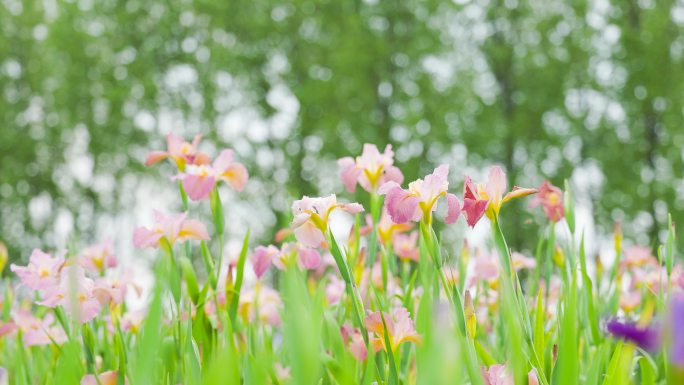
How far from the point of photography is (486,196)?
1.07 metres

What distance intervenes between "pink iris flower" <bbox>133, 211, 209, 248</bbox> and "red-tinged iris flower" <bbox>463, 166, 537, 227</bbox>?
0.52 metres

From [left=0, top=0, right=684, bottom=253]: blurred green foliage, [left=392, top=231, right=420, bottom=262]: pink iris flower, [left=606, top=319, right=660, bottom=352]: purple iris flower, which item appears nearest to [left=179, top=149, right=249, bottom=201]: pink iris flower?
[left=392, top=231, right=420, bottom=262]: pink iris flower

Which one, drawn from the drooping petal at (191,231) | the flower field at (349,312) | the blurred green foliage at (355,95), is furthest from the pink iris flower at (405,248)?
the blurred green foliage at (355,95)

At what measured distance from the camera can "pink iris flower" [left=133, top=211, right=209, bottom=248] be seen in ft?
4.50

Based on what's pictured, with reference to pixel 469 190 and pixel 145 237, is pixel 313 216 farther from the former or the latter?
pixel 145 237

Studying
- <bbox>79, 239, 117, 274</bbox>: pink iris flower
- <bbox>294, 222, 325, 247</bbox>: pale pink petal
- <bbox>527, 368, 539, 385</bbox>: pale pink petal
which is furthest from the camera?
<bbox>79, 239, 117, 274</bbox>: pink iris flower

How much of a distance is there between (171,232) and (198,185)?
3.8 inches

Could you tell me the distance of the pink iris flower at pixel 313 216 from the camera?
3.53ft

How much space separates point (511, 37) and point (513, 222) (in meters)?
2.96

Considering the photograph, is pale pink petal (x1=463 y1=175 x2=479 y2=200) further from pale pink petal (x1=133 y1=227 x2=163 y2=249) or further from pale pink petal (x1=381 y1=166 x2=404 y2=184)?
pale pink petal (x1=133 y1=227 x2=163 y2=249)

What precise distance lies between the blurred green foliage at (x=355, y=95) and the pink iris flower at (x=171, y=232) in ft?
28.5

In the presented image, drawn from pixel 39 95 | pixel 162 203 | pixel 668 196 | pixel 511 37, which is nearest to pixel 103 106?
pixel 39 95

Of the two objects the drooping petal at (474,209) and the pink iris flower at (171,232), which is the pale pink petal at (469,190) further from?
the pink iris flower at (171,232)

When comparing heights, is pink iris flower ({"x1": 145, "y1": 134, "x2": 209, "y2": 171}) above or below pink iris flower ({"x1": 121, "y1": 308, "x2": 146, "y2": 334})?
above
